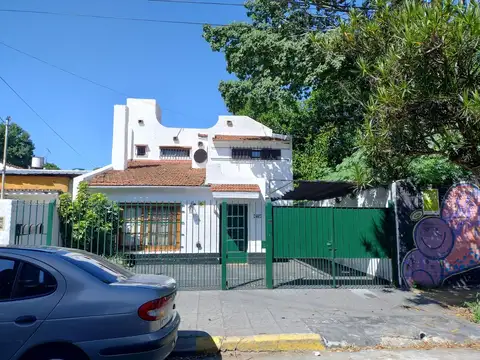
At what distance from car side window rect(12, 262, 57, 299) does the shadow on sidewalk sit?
2.30 metres

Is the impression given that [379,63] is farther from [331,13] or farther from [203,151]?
[203,151]

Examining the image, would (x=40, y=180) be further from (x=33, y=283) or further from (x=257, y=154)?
(x=33, y=283)

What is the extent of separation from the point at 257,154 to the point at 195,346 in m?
11.1

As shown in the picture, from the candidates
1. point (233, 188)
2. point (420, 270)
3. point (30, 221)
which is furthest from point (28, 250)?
point (233, 188)

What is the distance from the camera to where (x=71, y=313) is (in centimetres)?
324

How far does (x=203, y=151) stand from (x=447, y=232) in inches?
457

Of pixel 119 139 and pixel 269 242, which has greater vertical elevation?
pixel 119 139

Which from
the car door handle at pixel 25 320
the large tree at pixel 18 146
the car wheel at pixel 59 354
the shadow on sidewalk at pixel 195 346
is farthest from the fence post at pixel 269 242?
the large tree at pixel 18 146

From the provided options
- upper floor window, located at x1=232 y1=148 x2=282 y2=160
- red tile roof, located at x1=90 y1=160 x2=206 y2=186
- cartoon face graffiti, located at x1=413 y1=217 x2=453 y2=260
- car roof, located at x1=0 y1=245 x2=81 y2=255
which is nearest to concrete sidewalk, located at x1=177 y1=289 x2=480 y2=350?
cartoon face graffiti, located at x1=413 y1=217 x2=453 y2=260

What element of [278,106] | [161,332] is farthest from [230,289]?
[278,106]

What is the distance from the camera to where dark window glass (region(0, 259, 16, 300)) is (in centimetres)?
330

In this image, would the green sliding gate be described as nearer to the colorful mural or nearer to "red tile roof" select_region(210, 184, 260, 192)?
the colorful mural

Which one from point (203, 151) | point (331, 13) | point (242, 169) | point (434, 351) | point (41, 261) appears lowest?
point (434, 351)

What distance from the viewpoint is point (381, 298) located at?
7875 millimetres
